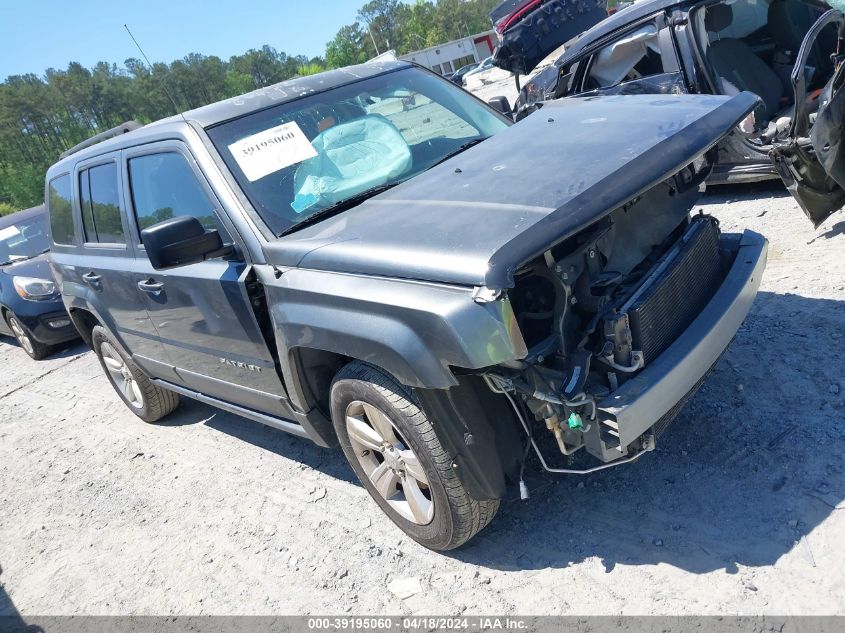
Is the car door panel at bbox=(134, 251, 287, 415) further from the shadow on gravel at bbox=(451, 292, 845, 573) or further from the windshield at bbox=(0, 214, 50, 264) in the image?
the windshield at bbox=(0, 214, 50, 264)

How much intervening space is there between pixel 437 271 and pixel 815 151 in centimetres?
309

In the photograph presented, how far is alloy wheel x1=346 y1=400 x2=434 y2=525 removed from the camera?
2799mm

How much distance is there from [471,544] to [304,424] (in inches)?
38.5

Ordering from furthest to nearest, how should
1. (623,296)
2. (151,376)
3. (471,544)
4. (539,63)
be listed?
(539,63) → (151,376) → (471,544) → (623,296)

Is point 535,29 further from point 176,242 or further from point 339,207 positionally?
point 176,242

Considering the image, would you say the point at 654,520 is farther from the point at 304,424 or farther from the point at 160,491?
the point at 160,491

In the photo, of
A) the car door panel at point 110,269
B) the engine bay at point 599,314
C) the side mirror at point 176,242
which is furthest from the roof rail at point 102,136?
the engine bay at point 599,314

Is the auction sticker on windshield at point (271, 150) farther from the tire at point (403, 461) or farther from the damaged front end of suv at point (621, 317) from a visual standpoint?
the damaged front end of suv at point (621, 317)

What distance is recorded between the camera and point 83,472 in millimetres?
4914

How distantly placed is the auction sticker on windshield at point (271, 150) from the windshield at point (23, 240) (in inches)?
265

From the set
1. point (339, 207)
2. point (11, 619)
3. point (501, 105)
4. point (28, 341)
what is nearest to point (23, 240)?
point (28, 341)

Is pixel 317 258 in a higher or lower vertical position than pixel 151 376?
higher

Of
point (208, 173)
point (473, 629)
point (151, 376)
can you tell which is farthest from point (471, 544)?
point (151, 376)

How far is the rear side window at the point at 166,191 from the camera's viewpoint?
330 centimetres
